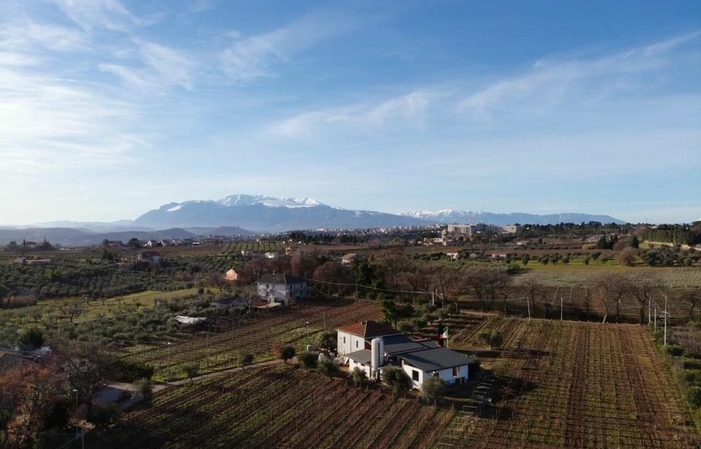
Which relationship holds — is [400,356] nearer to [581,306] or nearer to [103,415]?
[103,415]

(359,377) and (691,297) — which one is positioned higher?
(691,297)

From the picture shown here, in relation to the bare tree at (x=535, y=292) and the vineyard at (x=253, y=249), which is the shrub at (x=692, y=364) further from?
the vineyard at (x=253, y=249)

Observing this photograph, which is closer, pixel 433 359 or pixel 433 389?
pixel 433 389

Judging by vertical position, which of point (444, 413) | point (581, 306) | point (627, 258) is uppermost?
point (627, 258)

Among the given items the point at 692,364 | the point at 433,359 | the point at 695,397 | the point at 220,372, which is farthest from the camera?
the point at 692,364

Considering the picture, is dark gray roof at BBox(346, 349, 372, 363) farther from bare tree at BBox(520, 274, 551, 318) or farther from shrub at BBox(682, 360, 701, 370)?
bare tree at BBox(520, 274, 551, 318)

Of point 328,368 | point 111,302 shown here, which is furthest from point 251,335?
point 111,302

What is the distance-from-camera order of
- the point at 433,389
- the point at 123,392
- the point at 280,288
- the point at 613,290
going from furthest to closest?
the point at 280,288
the point at 613,290
the point at 123,392
the point at 433,389
